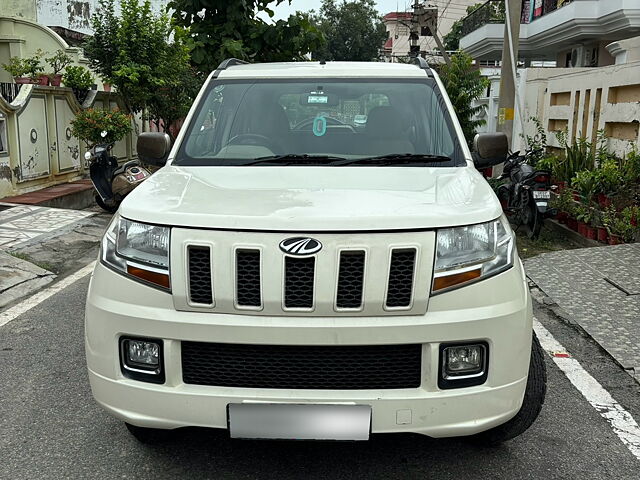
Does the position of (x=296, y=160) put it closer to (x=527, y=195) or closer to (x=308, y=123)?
(x=308, y=123)

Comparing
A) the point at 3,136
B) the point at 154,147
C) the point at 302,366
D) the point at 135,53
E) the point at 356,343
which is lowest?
the point at 302,366

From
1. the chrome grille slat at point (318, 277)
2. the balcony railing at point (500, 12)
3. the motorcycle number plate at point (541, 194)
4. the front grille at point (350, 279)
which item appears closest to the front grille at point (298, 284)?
the chrome grille slat at point (318, 277)

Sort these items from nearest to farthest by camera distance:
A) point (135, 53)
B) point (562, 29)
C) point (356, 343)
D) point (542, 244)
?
1. point (356, 343)
2. point (542, 244)
3. point (135, 53)
4. point (562, 29)

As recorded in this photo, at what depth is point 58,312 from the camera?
5.39 meters

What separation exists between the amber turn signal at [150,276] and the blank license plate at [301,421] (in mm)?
533

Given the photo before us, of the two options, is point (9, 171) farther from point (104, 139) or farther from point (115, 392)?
point (115, 392)

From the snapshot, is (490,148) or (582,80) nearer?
(490,148)

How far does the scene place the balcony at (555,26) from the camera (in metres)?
19.5

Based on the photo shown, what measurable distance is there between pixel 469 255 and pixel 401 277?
0.30m

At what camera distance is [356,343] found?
248 cm

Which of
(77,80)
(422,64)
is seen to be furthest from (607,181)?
(77,80)

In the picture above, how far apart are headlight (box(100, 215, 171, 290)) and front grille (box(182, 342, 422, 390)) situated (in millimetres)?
294

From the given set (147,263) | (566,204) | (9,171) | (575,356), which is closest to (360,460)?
(147,263)

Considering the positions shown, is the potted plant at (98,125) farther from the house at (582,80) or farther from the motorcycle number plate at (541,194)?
the motorcycle number plate at (541,194)
